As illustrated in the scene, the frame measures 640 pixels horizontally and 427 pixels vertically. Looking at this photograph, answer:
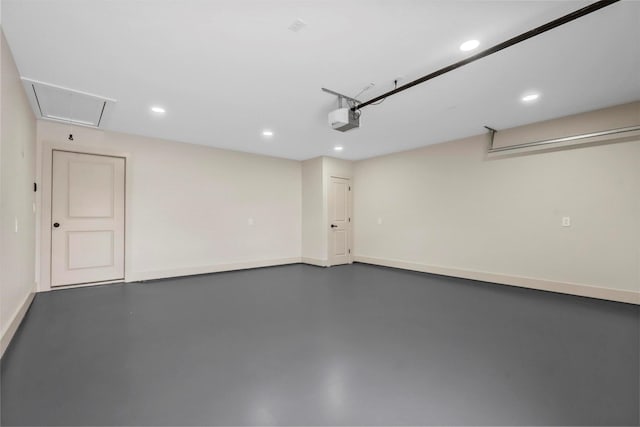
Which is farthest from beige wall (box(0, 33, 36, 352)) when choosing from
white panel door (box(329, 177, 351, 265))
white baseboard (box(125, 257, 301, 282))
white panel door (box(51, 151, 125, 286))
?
white panel door (box(329, 177, 351, 265))

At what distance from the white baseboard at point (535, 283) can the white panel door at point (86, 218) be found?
5.49 meters

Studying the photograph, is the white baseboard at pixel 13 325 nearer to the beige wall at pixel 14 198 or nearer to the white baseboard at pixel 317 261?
the beige wall at pixel 14 198

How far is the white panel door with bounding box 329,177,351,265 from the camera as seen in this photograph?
21.6 feet

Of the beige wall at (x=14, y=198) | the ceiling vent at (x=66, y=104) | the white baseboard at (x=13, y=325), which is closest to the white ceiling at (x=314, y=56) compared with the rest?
the ceiling vent at (x=66, y=104)

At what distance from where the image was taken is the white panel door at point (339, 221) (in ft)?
21.6

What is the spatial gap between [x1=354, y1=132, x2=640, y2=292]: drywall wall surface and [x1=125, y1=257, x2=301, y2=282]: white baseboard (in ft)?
7.38

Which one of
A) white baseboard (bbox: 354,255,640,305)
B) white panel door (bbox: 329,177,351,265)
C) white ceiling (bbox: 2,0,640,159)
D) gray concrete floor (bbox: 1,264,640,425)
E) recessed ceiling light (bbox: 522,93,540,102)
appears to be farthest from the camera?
white panel door (bbox: 329,177,351,265)

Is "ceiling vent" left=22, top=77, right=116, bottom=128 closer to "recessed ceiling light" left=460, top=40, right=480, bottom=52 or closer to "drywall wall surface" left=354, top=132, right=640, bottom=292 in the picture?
"recessed ceiling light" left=460, top=40, right=480, bottom=52

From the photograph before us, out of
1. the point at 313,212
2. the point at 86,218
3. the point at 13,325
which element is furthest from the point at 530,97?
the point at 86,218

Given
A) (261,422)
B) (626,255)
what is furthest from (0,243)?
(626,255)

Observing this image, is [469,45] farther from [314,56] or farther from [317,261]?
[317,261]

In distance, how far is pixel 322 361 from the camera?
2148 mm

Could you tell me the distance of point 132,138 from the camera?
4816 millimetres

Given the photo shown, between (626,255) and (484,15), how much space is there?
382 cm
